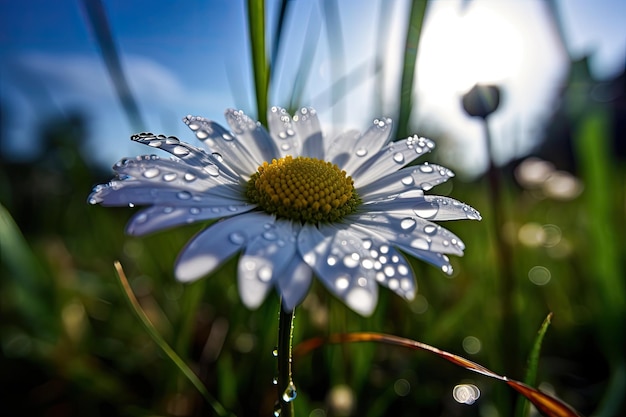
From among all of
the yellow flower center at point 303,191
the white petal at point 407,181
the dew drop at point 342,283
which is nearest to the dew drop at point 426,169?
the white petal at point 407,181

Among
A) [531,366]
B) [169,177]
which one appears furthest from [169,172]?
[531,366]

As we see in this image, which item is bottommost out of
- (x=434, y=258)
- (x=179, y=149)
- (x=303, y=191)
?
(x=434, y=258)

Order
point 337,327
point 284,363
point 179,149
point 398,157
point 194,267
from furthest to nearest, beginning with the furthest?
1. point 337,327
2. point 398,157
3. point 179,149
4. point 284,363
5. point 194,267

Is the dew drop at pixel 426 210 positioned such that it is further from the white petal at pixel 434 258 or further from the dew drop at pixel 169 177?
the dew drop at pixel 169 177

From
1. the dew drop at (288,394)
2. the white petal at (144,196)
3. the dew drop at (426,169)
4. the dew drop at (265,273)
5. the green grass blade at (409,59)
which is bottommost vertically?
the dew drop at (288,394)

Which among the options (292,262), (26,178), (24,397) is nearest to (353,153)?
(292,262)

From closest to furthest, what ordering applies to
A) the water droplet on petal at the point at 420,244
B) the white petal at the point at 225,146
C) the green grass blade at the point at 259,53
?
the water droplet on petal at the point at 420,244
the white petal at the point at 225,146
the green grass blade at the point at 259,53

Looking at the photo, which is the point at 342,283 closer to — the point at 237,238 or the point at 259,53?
the point at 237,238
